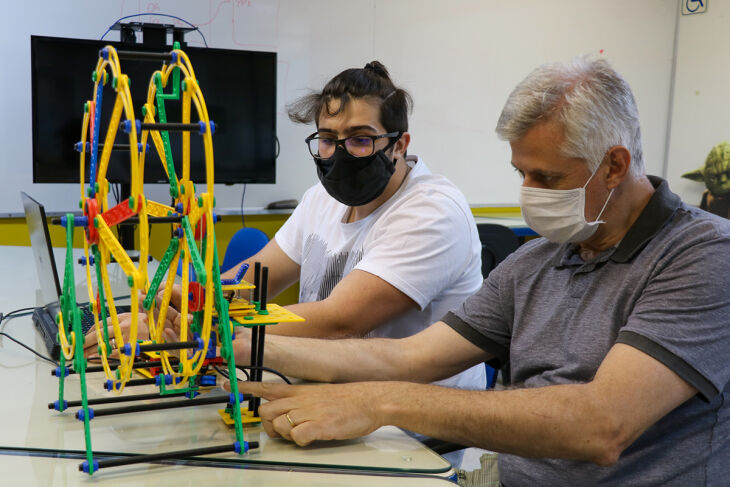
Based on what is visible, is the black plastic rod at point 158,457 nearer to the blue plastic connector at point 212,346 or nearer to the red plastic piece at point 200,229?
the blue plastic connector at point 212,346

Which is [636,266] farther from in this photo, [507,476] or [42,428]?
[42,428]

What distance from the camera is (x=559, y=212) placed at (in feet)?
3.99

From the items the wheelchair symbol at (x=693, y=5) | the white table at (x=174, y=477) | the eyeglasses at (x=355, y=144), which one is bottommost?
the white table at (x=174, y=477)

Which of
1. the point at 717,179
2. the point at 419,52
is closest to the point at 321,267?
the point at 419,52

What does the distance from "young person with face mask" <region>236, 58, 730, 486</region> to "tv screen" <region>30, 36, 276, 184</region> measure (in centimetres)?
170

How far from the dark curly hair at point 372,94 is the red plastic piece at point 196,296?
2.84 ft

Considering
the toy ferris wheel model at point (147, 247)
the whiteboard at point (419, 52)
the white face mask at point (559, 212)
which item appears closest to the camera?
the toy ferris wheel model at point (147, 247)

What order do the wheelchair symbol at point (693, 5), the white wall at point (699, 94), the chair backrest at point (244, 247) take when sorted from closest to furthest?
the chair backrest at point (244, 247), the white wall at point (699, 94), the wheelchair symbol at point (693, 5)

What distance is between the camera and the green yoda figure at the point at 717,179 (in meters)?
4.04

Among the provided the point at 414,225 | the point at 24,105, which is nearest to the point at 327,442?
the point at 414,225

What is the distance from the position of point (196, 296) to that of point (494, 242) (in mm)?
1931

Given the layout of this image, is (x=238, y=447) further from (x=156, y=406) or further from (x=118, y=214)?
(x=118, y=214)

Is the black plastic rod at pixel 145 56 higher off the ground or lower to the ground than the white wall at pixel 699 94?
lower

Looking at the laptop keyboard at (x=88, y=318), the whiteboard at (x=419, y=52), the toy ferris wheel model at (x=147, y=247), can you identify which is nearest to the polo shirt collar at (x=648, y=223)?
the toy ferris wheel model at (x=147, y=247)
